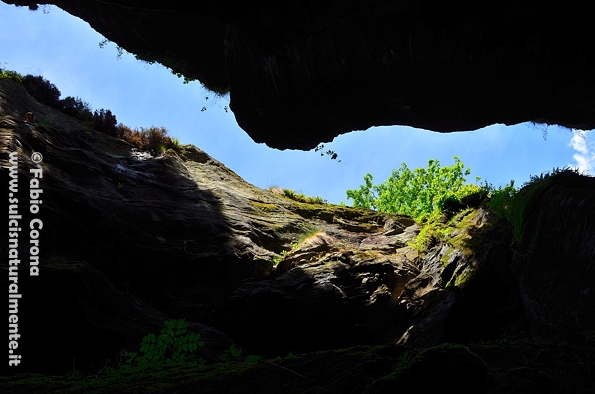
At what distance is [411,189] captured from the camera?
141 ft

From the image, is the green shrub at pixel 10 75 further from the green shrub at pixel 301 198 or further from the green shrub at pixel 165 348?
the green shrub at pixel 165 348

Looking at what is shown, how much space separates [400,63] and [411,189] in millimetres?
36638

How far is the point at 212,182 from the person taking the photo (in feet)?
55.3

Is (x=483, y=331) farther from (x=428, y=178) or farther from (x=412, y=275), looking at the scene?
(x=428, y=178)

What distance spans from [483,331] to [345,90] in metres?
5.15

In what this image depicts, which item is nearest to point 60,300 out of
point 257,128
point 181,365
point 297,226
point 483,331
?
point 181,365

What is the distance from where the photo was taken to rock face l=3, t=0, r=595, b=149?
653 centimetres

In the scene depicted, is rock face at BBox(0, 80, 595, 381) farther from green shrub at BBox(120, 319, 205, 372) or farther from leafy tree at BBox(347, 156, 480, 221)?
leafy tree at BBox(347, 156, 480, 221)

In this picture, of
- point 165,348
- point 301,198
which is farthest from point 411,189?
point 165,348

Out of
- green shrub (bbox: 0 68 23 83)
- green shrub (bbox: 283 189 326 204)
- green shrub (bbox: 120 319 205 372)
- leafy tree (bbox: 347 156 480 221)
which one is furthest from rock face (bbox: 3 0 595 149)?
leafy tree (bbox: 347 156 480 221)

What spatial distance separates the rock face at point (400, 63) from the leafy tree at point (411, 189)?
98.7 ft

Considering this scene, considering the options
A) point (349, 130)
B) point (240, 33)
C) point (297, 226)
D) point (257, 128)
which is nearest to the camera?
point (240, 33)

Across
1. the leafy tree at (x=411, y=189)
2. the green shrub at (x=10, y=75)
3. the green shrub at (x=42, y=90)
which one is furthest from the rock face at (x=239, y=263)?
the leafy tree at (x=411, y=189)

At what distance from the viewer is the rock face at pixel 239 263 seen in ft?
23.7
